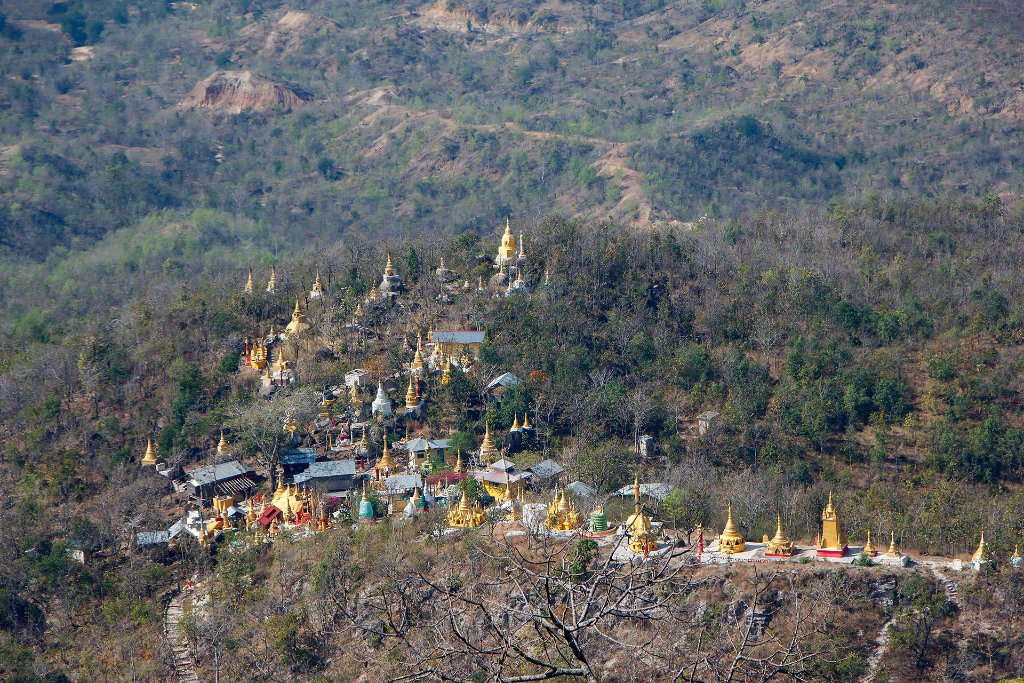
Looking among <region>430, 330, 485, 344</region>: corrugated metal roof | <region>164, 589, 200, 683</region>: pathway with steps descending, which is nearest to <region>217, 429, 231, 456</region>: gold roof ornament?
<region>164, 589, 200, 683</region>: pathway with steps descending

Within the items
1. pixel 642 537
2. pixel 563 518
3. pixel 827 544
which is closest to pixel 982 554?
pixel 827 544

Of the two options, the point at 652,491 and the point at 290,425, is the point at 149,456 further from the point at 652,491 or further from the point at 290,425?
the point at 652,491

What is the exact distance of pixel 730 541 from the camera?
154 feet

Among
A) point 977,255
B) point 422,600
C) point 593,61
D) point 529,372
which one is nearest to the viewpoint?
point 422,600

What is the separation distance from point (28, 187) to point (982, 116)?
2627 inches

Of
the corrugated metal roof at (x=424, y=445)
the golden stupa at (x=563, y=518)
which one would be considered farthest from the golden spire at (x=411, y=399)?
the golden stupa at (x=563, y=518)

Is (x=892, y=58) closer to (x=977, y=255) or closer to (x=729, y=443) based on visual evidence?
(x=977, y=255)

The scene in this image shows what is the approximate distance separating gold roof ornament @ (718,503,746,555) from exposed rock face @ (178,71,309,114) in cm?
10113

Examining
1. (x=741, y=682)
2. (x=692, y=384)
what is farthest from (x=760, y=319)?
(x=741, y=682)

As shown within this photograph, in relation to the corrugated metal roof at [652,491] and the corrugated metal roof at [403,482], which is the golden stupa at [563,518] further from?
the corrugated metal roof at [403,482]

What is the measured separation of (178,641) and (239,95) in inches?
3988

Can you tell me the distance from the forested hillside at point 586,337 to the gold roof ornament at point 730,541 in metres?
1.09

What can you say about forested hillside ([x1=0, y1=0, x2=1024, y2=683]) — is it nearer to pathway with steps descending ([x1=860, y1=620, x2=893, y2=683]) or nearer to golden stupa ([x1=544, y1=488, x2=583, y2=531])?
pathway with steps descending ([x1=860, y1=620, x2=893, y2=683])

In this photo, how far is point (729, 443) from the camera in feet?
186
